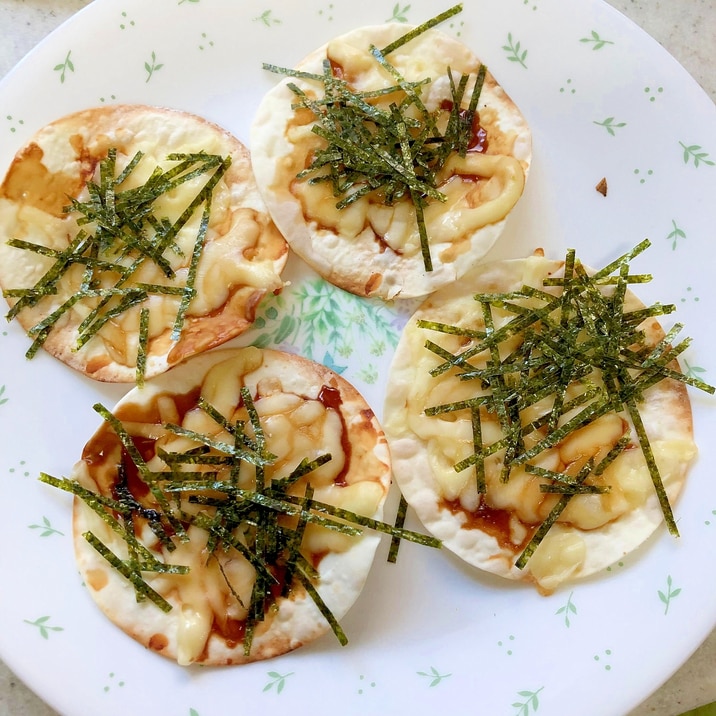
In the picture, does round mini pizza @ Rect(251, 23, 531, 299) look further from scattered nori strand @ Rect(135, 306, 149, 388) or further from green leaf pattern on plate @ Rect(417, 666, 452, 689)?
green leaf pattern on plate @ Rect(417, 666, 452, 689)

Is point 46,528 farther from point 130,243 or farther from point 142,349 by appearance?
point 130,243

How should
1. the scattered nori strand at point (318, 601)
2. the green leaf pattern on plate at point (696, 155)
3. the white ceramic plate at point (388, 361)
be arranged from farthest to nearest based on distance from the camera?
the green leaf pattern on plate at point (696, 155) → the white ceramic plate at point (388, 361) → the scattered nori strand at point (318, 601)

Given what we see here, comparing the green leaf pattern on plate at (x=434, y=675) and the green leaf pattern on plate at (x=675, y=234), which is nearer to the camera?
the green leaf pattern on plate at (x=434, y=675)

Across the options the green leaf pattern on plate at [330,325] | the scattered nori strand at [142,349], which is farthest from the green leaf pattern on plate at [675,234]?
the scattered nori strand at [142,349]

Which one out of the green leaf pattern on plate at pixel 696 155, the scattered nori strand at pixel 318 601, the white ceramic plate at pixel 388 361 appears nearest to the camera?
the scattered nori strand at pixel 318 601

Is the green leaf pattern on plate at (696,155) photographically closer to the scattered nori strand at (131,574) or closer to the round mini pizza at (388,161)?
the round mini pizza at (388,161)

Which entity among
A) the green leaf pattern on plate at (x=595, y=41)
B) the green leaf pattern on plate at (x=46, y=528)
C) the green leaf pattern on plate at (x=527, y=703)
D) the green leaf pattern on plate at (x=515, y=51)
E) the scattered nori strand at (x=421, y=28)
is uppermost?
the scattered nori strand at (x=421, y=28)

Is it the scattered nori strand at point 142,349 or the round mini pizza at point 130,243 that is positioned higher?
the round mini pizza at point 130,243

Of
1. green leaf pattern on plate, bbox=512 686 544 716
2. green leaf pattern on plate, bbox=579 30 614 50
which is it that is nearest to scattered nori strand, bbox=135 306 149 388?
green leaf pattern on plate, bbox=512 686 544 716
